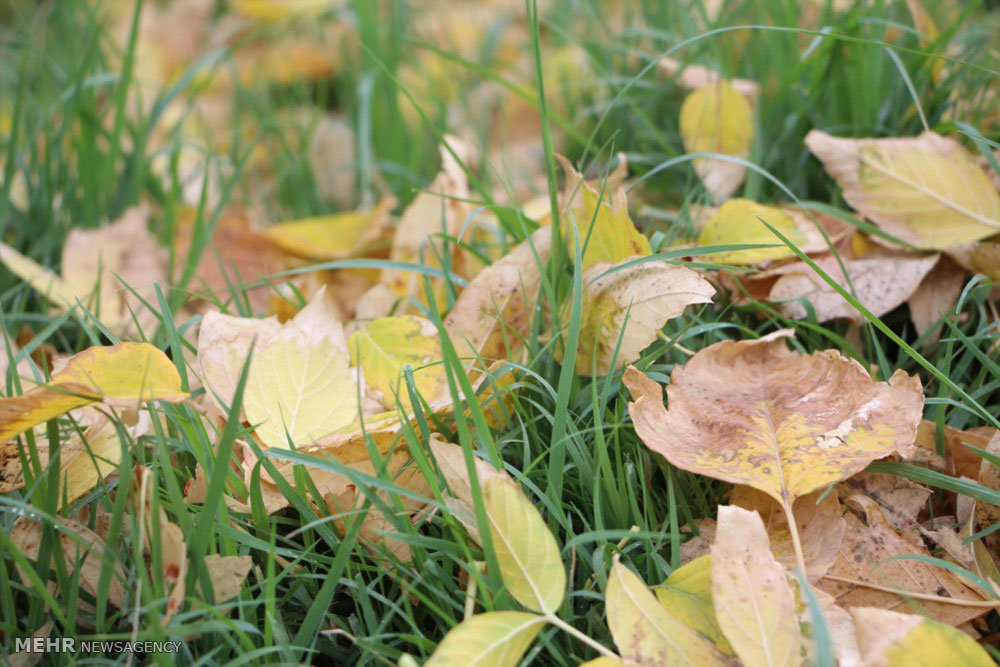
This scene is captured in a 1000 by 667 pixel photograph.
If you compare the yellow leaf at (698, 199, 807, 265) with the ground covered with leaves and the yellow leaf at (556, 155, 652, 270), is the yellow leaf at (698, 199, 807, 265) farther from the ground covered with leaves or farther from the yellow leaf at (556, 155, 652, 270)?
the yellow leaf at (556, 155, 652, 270)

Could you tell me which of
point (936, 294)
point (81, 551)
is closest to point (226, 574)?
point (81, 551)

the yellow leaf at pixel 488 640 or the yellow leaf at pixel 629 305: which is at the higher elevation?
the yellow leaf at pixel 629 305

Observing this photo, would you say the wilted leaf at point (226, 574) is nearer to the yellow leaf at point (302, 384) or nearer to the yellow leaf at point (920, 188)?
the yellow leaf at point (302, 384)

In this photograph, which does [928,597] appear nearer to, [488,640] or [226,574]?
[488,640]

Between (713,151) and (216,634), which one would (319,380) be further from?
(713,151)

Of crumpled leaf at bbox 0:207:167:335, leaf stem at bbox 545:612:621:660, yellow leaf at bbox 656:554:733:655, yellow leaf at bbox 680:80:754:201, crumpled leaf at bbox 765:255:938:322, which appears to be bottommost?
yellow leaf at bbox 656:554:733:655

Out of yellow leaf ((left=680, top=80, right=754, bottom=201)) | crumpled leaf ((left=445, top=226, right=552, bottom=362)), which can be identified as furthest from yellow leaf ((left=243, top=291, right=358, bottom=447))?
yellow leaf ((left=680, top=80, right=754, bottom=201))

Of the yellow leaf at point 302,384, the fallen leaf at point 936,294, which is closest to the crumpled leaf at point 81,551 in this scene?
the yellow leaf at point 302,384
